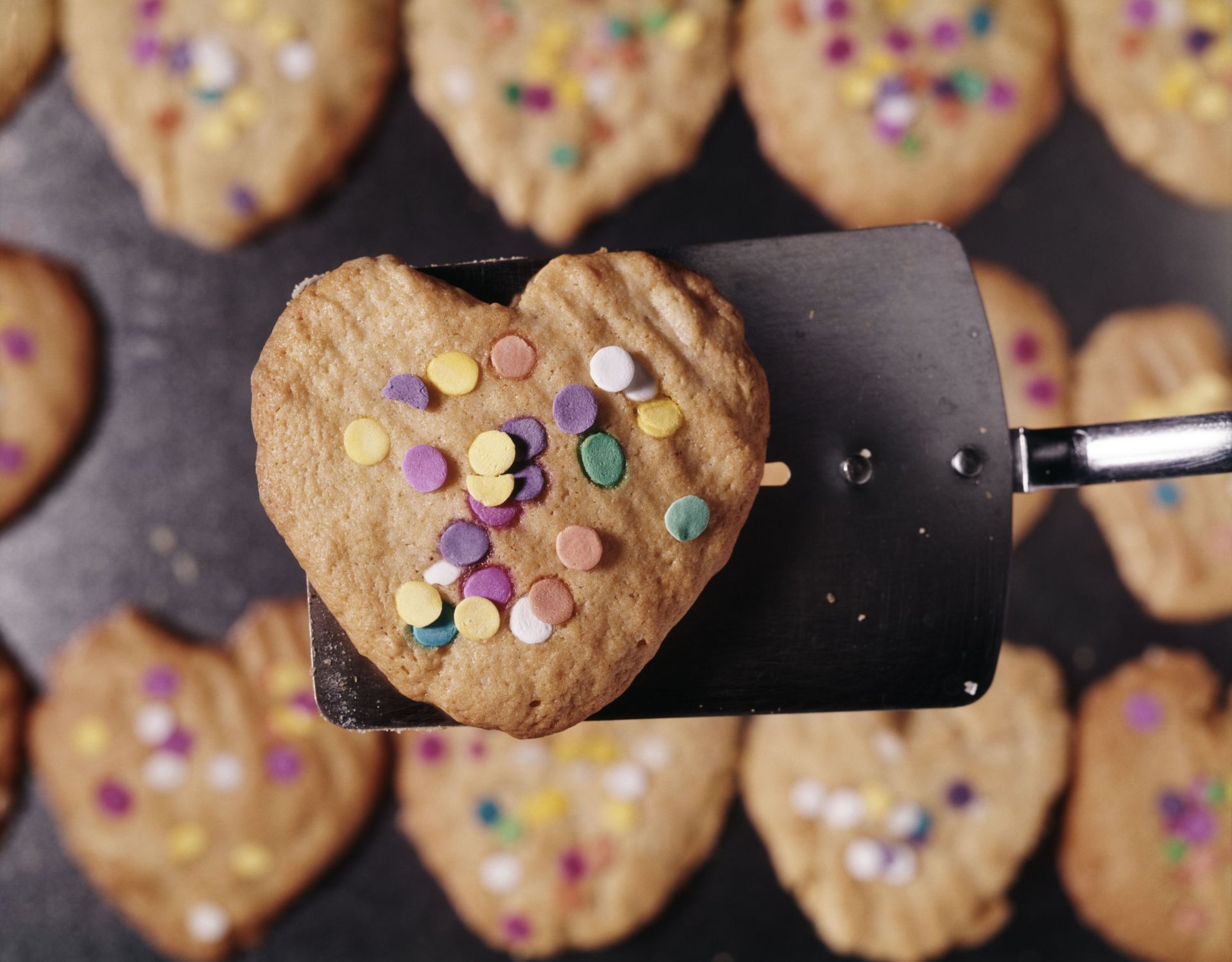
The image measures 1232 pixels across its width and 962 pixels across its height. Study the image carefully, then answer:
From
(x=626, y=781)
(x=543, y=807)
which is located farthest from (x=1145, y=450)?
(x=543, y=807)

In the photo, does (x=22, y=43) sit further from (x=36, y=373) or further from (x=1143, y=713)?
(x=1143, y=713)

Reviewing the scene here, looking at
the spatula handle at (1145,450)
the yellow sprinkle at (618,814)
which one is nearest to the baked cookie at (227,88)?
the yellow sprinkle at (618,814)

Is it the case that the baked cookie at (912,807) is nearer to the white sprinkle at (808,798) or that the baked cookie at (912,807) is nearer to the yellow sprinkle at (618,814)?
the white sprinkle at (808,798)

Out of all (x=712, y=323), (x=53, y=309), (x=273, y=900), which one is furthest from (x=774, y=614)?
(x=53, y=309)

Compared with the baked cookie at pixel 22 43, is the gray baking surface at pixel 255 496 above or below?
below

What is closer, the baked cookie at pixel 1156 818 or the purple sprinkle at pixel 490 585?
the purple sprinkle at pixel 490 585

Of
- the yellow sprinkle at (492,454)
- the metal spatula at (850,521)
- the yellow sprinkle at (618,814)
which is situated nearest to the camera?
the yellow sprinkle at (492,454)
